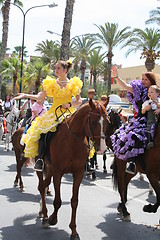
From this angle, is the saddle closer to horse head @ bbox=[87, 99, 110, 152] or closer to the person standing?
horse head @ bbox=[87, 99, 110, 152]

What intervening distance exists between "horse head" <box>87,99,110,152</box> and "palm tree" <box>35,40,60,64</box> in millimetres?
48384

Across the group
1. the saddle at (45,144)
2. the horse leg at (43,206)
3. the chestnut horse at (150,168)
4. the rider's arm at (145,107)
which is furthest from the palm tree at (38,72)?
Result: the rider's arm at (145,107)

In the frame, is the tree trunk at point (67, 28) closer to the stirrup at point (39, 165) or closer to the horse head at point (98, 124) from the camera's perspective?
the stirrup at point (39, 165)

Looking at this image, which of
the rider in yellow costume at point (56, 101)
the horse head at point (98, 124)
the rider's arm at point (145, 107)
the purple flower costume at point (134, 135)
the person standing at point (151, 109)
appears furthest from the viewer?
the rider in yellow costume at point (56, 101)

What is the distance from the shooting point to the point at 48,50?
5562cm

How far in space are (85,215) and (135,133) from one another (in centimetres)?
194

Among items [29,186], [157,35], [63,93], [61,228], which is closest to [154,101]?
[63,93]

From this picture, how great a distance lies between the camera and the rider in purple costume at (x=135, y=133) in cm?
665

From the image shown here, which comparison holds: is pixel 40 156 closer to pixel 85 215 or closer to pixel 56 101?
pixel 56 101

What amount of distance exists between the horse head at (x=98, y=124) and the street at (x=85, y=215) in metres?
1.57

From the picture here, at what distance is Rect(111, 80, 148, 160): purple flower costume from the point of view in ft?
21.8

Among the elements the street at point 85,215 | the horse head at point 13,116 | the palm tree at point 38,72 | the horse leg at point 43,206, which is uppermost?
the palm tree at point 38,72

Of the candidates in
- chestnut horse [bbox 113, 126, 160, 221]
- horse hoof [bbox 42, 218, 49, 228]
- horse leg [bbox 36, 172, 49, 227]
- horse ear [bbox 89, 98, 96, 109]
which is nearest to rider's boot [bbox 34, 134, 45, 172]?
horse leg [bbox 36, 172, 49, 227]

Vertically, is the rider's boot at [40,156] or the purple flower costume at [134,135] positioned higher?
the purple flower costume at [134,135]
